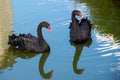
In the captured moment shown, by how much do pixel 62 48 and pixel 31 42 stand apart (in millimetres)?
659

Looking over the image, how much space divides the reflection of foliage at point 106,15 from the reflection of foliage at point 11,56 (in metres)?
1.96

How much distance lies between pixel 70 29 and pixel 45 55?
108 cm

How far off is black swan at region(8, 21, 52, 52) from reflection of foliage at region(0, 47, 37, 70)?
93 mm

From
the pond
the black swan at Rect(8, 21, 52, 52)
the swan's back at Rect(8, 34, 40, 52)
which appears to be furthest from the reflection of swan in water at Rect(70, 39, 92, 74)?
the swan's back at Rect(8, 34, 40, 52)

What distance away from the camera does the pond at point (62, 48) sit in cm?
756

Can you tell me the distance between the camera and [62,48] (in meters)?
8.63

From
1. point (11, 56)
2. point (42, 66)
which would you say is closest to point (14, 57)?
point (11, 56)

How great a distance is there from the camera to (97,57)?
8.02m

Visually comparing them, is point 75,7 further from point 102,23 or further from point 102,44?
point 102,44

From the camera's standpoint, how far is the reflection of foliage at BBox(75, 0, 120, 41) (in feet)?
31.8

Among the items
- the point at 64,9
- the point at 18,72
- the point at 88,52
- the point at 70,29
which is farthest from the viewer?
the point at 64,9

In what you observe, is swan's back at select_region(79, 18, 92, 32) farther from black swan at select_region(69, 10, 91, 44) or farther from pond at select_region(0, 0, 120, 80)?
pond at select_region(0, 0, 120, 80)

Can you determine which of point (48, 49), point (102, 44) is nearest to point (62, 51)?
point (48, 49)

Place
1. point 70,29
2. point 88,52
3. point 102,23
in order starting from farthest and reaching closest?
point 102,23 → point 70,29 → point 88,52
